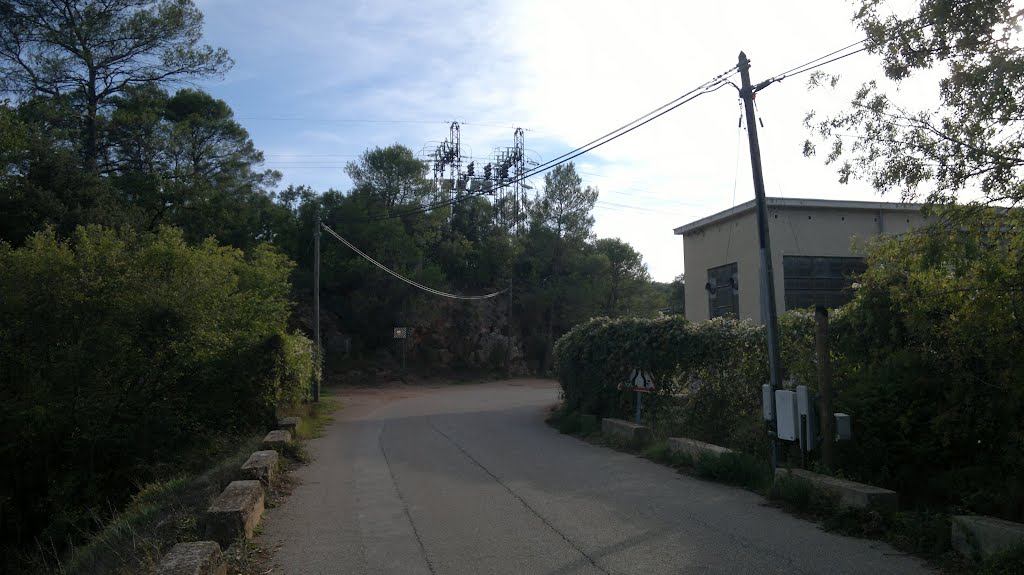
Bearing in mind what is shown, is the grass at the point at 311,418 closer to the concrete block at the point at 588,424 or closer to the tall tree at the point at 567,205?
the concrete block at the point at 588,424

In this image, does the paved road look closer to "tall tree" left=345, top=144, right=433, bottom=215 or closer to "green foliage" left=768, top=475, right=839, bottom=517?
"green foliage" left=768, top=475, right=839, bottom=517

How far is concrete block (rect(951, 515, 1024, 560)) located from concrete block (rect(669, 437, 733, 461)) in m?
4.43

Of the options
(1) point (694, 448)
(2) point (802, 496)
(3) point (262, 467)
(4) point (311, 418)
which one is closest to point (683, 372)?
(1) point (694, 448)

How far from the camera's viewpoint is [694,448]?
1187 centimetres

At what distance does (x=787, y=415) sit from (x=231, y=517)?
6.97m

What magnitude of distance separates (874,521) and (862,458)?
2.30 meters

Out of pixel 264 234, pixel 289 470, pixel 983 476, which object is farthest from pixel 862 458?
pixel 264 234

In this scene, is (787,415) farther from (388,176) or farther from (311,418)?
(388,176)

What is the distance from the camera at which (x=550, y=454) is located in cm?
1406

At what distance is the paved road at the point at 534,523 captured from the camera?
6625mm

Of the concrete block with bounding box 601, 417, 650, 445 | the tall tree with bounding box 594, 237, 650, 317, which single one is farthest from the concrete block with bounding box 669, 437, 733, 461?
the tall tree with bounding box 594, 237, 650, 317

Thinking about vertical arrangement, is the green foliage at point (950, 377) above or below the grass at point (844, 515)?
above

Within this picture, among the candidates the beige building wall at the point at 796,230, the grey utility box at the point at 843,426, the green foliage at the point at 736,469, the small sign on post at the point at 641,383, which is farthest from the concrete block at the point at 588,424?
the beige building wall at the point at 796,230

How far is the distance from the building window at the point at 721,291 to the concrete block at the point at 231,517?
22.3 metres
